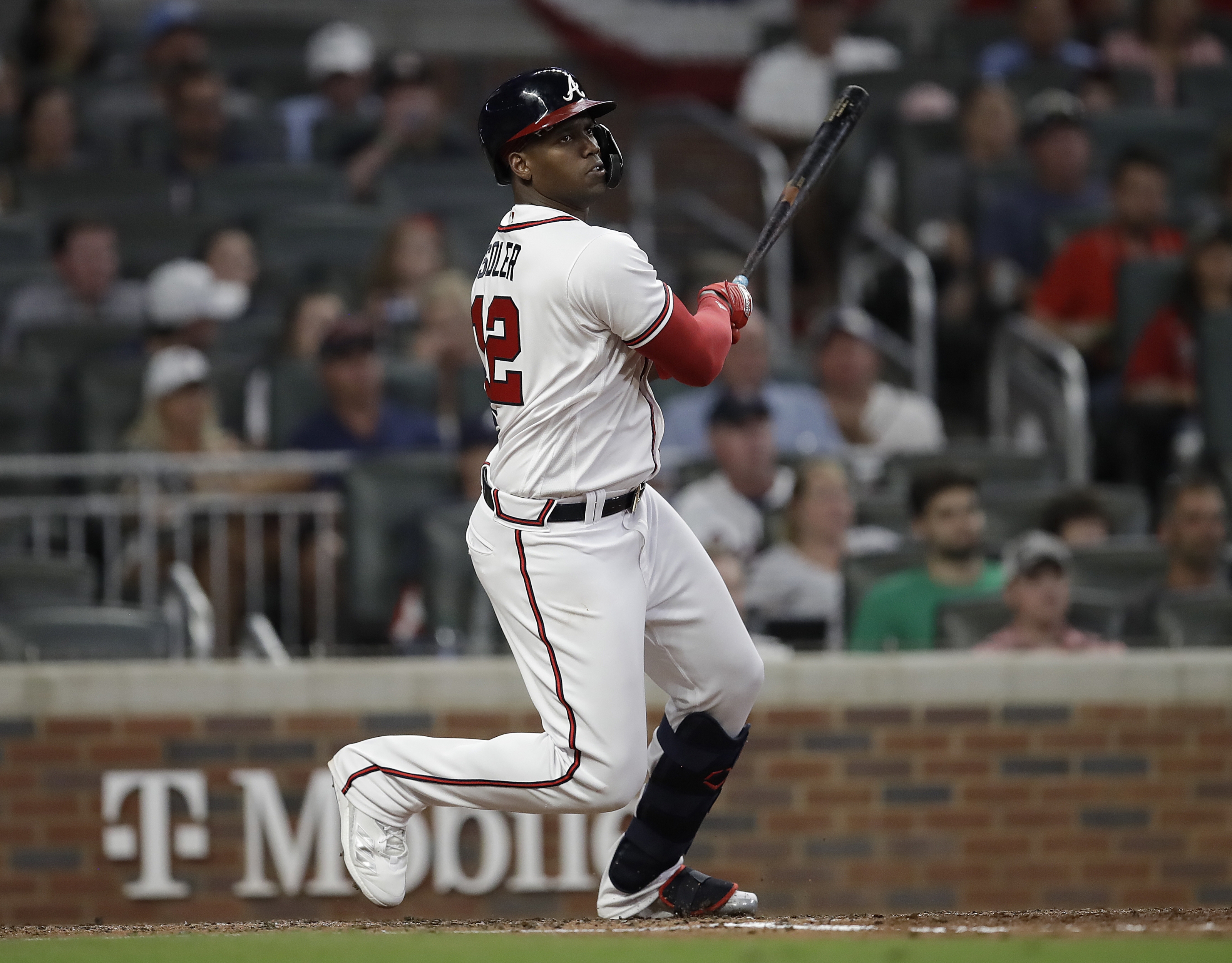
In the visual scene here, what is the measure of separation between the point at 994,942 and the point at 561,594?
1.13 metres

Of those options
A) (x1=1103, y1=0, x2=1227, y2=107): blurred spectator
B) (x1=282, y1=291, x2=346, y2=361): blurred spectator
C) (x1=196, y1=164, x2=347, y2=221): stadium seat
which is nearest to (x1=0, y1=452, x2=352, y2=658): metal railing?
(x1=282, y1=291, x2=346, y2=361): blurred spectator

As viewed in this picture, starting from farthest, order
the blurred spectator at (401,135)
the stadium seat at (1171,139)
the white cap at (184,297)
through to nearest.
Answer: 1. the blurred spectator at (401,135)
2. the stadium seat at (1171,139)
3. the white cap at (184,297)

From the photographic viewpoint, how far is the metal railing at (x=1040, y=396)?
796cm

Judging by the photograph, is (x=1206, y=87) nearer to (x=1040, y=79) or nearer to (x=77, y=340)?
(x=1040, y=79)

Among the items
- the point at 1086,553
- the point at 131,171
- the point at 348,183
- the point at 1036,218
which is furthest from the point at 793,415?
the point at 131,171

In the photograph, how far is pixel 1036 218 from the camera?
369 inches

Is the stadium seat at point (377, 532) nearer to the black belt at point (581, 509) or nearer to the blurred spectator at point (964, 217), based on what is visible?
the black belt at point (581, 509)

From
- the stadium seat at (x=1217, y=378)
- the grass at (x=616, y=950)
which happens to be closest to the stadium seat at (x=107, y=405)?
the grass at (x=616, y=950)

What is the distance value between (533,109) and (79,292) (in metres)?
5.26

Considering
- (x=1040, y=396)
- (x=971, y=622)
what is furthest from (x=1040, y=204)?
(x=971, y=622)

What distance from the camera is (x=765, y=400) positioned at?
7.75 metres

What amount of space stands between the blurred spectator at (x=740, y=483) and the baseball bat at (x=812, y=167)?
7.92 feet

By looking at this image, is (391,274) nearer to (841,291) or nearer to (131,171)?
(131,171)

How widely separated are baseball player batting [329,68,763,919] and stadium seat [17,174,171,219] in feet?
19.4
